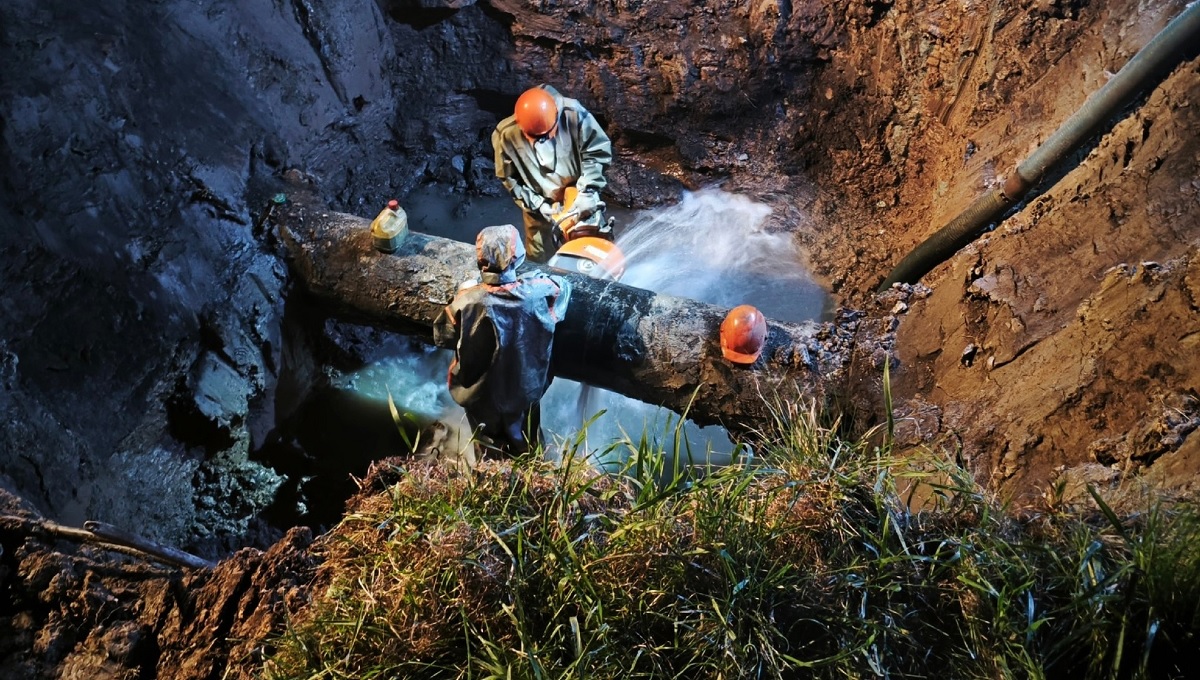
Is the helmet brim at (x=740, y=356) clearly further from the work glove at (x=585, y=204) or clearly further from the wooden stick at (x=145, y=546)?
the wooden stick at (x=145, y=546)

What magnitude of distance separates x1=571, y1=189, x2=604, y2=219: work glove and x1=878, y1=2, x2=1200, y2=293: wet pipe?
212 centimetres

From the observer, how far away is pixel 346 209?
6.04m

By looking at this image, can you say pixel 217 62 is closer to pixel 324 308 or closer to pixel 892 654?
pixel 324 308

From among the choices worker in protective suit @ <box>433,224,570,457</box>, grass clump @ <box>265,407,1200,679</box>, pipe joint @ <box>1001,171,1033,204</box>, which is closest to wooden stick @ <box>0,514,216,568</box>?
grass clump @ <box>265,407,1200,679</box>

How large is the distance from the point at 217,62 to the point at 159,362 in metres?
2.11

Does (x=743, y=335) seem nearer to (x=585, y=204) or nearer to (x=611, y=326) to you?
(x=611, y=326)

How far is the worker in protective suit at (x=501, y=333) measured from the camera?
374cm

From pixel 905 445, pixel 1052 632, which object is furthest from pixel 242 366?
pixel 1052 632

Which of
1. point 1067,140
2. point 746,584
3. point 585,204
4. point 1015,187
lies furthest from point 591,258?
point 746,584

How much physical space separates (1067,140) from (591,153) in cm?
289

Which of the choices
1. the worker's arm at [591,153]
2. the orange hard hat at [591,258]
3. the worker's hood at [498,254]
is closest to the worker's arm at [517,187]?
the worker's arm at [591,153]

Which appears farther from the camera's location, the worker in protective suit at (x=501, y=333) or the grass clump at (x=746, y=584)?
the worker in protective suit at (x=501, y=333)

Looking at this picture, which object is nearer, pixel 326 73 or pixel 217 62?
pixel 217 62

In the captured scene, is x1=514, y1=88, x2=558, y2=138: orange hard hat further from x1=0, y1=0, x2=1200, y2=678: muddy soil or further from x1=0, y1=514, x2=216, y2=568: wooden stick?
x1=0, y1=514, x2=216, y2=568: wooden stick
